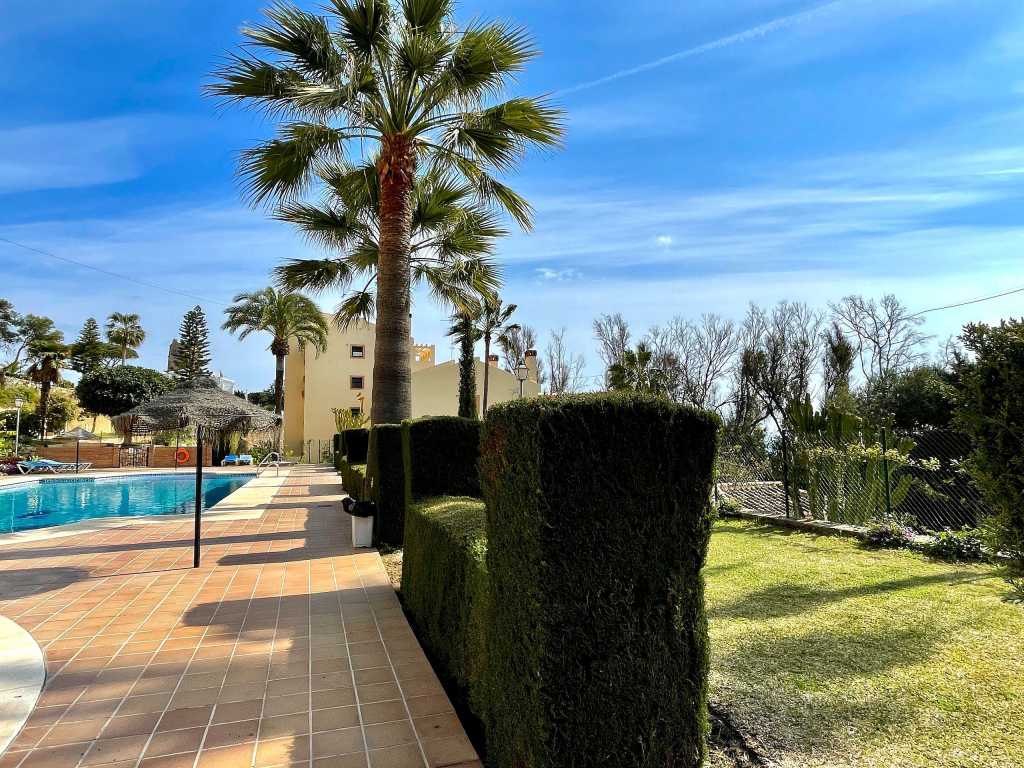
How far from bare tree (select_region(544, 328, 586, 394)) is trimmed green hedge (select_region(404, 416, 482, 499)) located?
101 feet

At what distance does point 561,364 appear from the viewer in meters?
37.9

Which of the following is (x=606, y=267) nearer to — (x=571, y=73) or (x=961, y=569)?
(x=571, y=73)

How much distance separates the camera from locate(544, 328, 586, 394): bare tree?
37188mm

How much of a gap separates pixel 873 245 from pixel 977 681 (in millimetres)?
20701

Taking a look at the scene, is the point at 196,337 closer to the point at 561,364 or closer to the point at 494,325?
the point at 561,364

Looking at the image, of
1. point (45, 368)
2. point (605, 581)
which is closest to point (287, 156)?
point (605, 581)

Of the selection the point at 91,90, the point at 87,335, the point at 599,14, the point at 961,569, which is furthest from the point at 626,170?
the point at 87,335

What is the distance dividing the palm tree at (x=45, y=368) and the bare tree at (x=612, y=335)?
116 ft

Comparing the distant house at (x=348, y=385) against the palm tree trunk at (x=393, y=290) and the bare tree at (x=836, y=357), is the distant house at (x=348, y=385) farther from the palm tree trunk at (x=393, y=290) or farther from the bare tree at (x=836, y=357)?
the palm tree trunk at (x=393, y=290)

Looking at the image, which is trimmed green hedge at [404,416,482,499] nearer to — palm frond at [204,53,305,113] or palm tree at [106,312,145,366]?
palm frond at [204,53,305,113]

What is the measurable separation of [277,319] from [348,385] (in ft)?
25.1

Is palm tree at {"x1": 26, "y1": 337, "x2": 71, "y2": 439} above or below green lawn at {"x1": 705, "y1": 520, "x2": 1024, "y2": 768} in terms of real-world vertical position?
above

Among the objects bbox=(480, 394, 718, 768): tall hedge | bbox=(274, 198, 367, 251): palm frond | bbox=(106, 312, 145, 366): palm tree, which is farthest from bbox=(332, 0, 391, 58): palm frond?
bbox=(106, 312, 145, 366): palm tree

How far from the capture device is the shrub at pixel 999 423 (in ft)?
7.61
